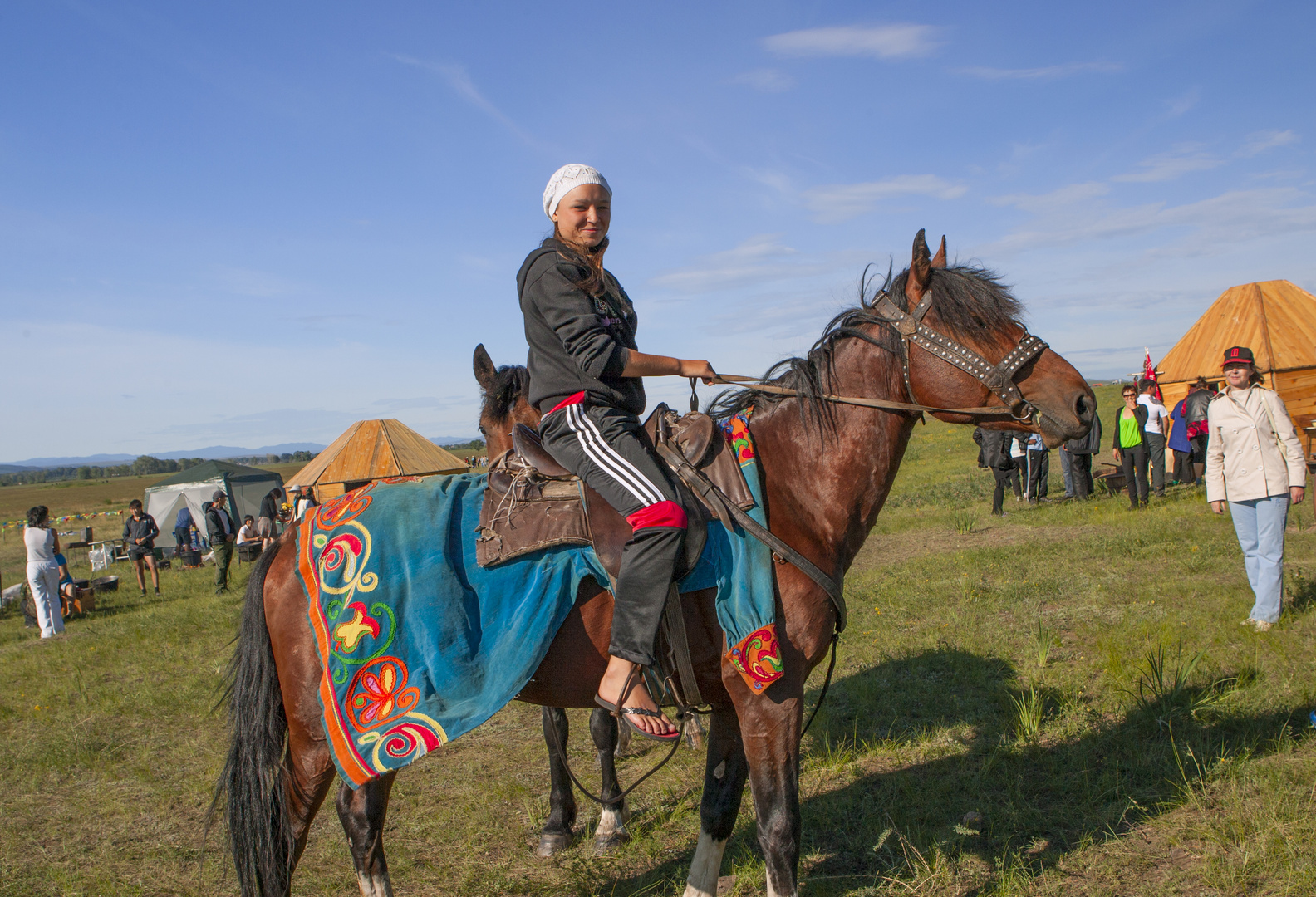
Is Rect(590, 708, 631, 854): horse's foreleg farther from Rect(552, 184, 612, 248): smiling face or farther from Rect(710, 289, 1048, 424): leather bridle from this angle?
Rect(552, 184, 612, 248): smiling face

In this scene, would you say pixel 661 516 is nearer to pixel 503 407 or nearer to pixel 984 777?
pixel 503 407

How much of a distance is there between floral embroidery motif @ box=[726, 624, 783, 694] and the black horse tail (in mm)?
1979

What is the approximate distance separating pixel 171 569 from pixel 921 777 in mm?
20743

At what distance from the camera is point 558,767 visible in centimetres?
447

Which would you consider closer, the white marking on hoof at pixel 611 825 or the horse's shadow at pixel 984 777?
the horse's shadow at pixel 984 777

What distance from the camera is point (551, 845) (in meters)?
4.32

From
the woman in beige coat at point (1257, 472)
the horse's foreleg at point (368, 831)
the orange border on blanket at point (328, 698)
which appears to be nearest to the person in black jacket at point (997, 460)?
the woman in beige coat at point (1257, 472)

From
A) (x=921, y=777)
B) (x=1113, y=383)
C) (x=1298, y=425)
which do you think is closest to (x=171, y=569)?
(x=921, y=777)

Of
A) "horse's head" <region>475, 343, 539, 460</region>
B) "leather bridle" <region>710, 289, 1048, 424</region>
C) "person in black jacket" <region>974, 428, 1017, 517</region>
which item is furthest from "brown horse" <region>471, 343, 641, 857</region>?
"person in black jacket" <region>974, 428, 1017, 517</region>

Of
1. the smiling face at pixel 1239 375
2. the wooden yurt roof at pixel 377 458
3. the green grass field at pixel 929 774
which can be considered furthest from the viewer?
the wooden yurt roof at pixel 377 458

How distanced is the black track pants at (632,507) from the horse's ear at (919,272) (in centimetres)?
128

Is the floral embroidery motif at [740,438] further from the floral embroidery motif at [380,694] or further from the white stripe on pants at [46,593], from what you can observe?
the white stripe on pants at [46,593]

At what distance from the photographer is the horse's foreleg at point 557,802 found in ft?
14.2

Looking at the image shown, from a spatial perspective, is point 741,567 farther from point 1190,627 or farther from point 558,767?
point 1190,627
